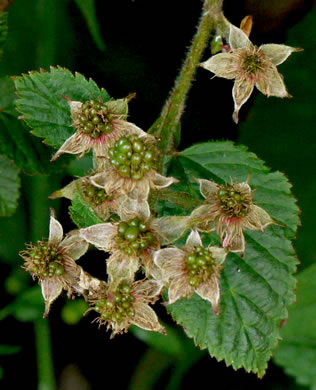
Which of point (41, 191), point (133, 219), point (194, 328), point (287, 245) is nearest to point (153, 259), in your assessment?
point (133, 219)

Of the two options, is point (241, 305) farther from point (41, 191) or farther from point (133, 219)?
point (41, 191)

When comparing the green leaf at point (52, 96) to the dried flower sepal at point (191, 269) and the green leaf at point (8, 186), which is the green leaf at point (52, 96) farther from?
the dried flower sepal at point (191, 269)

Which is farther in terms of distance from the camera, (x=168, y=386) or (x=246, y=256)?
(x=168, y=386)

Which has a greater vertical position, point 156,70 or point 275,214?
point 156,70

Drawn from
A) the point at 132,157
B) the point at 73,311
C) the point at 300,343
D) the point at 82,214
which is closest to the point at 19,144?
the point at 82,214

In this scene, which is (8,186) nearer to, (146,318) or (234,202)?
(146,318)

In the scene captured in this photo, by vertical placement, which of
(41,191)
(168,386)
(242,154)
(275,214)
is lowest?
(168,386)

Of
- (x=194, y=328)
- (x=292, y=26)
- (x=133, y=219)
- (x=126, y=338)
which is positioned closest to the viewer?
(x=133, y=219)

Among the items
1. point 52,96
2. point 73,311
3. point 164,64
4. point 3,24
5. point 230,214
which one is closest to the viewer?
point 230,214
